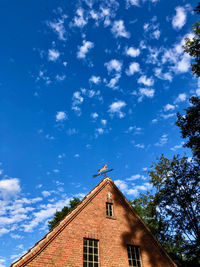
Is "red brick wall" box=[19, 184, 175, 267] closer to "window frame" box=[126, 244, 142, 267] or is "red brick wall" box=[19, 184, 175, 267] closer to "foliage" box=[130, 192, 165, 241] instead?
"window frame" box=[126, 244, 142, 267]

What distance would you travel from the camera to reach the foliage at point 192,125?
17.5 meters

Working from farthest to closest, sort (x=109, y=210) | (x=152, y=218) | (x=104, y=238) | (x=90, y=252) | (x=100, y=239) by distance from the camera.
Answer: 1. (x=152, y=218)
2. (x=109, y=210)
3. (x=104, y=238)
4. (x=100, y=239)
5. (x=90, y=252)

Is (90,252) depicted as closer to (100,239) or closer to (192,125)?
(100,239)

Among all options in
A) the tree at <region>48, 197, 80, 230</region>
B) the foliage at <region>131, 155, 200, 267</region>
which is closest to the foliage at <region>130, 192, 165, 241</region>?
the foliage at <region>131, 155, 200, 267</region>

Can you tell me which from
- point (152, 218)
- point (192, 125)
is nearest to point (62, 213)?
point (152, 218)

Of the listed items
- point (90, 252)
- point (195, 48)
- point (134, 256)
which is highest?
point (195, 48)

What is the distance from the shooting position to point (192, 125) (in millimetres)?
17859

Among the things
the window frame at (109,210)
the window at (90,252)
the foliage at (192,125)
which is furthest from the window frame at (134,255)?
the foliage at (192,125)

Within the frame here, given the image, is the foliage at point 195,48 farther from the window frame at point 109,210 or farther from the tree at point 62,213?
the tree at point 62,213

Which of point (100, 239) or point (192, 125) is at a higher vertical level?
point (192, 125)

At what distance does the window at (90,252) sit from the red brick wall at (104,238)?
0.76 feet

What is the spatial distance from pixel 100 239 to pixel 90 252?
97 cm

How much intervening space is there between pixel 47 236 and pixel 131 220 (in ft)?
21.1

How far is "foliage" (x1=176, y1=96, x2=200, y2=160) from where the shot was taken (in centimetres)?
1745
